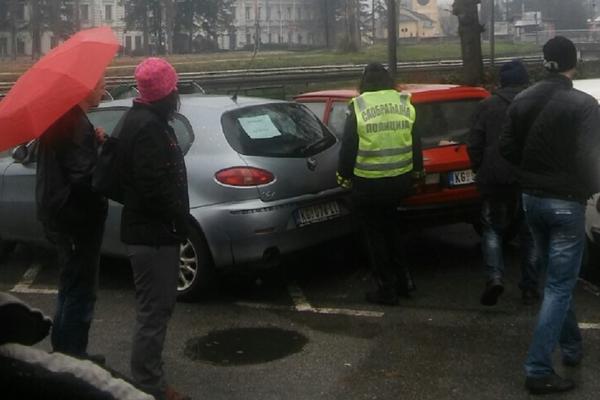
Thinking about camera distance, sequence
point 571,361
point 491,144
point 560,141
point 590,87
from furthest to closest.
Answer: point 590,87 < point 491,144 < point 571,361 < point 560,141

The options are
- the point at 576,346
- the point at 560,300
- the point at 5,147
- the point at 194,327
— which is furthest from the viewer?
the point at 194,327

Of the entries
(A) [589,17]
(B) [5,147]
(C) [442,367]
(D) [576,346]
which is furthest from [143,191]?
(A) [589,17]

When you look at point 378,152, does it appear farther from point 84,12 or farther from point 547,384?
point 84,12

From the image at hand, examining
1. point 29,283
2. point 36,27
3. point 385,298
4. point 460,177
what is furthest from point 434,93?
point 36,27

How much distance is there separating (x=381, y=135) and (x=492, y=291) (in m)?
1.32

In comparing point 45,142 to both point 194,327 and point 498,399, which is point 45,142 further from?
point 498,399

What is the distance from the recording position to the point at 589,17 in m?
87.6

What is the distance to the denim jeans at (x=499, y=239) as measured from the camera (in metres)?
6.94

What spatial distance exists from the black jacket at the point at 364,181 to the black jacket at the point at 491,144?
43cm

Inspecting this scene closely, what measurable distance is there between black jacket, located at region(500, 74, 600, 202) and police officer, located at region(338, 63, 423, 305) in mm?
1711

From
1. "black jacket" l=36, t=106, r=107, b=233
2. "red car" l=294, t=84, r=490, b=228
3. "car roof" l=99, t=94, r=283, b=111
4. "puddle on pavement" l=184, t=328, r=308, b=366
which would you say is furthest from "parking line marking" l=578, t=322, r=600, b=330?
"black jacket" l=36, t=106, r=107, b=233

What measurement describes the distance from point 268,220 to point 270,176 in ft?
1.06

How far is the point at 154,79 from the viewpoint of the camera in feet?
15.5

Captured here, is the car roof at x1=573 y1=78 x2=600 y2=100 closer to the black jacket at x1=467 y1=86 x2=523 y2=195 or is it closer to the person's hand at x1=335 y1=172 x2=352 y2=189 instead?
the black jacket at x1=467 y1=86 x2=523 y2=195
